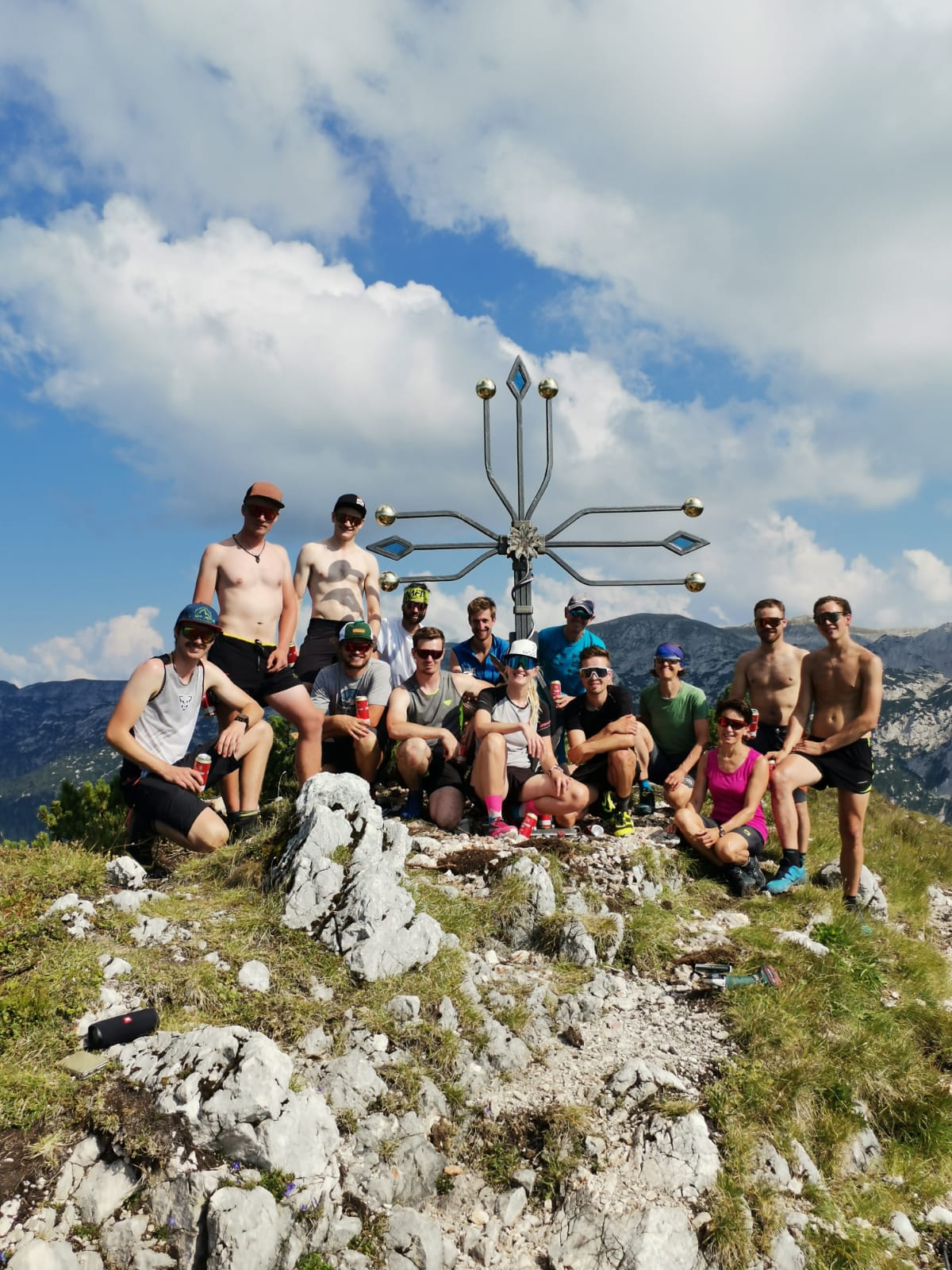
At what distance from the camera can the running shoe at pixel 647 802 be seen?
934cm

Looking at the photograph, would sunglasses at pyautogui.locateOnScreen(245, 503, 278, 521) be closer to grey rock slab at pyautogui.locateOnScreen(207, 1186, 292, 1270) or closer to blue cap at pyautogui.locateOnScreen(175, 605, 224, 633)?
blue cap at pyautogui.locateOnScreen(175, 605, 224, 633)

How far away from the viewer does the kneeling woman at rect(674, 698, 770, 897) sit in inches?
315

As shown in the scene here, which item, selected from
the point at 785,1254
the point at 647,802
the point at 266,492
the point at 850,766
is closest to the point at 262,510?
the point at 266,492

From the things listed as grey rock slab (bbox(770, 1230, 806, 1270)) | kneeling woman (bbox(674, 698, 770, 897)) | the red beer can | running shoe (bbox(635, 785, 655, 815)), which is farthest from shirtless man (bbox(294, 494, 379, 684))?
grey rock slab (bbox(770, 1230, 806, 1270))

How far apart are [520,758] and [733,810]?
224 centimetres

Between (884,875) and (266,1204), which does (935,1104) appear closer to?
(266,1204)

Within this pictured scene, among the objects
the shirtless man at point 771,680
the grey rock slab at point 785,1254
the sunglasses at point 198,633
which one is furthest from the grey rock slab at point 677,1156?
the sunglasses at point 198,633

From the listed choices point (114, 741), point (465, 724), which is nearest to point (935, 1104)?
point (465, 724)

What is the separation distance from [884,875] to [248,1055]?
8629 mm

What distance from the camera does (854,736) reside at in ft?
25.9

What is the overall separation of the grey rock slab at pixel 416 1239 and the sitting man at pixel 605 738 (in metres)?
4.72

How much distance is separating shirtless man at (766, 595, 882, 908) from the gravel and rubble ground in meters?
2.60

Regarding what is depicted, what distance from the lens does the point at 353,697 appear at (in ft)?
27.6

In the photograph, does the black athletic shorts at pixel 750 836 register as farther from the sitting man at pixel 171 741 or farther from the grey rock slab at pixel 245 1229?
the grey rock slab at pixel 245 1229
